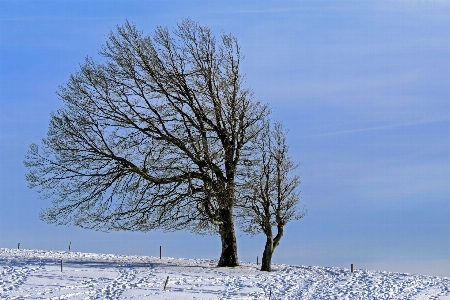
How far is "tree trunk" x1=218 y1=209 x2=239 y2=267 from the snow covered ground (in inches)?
22.9

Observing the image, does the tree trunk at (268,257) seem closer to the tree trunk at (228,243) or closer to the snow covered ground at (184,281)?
the snow covered ground at (184,281)

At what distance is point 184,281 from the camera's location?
24.1 meters

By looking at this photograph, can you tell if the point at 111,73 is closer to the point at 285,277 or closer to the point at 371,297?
the point at 285,277

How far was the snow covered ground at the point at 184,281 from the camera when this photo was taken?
71.9 feet

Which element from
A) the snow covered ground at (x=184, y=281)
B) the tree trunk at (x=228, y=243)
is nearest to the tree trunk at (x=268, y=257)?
the snow covered ground at (x=184, y=281)

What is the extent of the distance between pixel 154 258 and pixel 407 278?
1299 cm

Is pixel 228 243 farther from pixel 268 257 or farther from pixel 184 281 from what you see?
pixel 184 281

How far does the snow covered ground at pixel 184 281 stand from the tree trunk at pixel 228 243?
0.58 meters

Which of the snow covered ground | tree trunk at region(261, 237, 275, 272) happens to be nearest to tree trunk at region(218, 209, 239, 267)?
the snow covered ground

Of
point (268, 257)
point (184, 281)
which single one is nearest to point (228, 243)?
point (268, 257)

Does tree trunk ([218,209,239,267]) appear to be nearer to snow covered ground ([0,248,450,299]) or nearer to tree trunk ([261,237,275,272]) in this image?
snow covered ground ([0,248,450,299])

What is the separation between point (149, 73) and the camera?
2853 centimetres

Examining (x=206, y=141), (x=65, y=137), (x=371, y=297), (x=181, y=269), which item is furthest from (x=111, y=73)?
(x=371, y=297)

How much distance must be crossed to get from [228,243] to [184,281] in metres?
5.16
